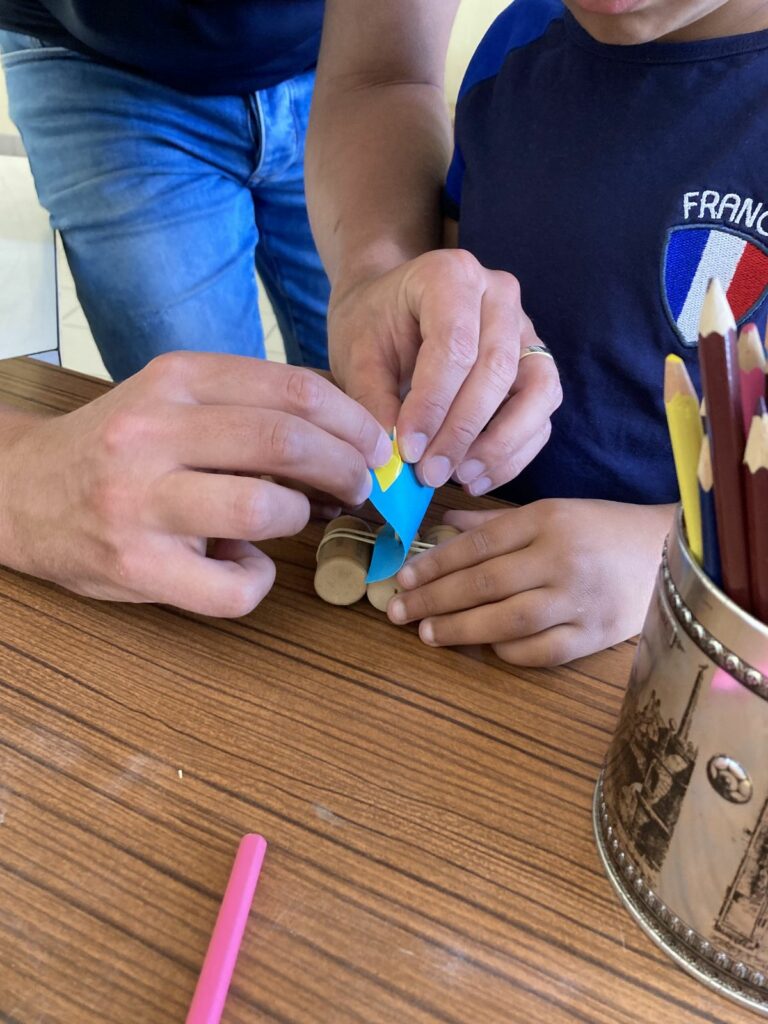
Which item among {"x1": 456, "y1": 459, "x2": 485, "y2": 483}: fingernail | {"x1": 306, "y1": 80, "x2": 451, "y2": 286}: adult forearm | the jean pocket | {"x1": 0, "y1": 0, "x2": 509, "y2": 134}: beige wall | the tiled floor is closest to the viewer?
{"x1": 456, "y1": 459, "x2": 485, "y2": 483}: fingernail

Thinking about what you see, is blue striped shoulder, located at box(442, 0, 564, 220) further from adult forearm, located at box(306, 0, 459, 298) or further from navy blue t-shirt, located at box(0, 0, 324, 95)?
navy blue t-shirt, located at box(0, 0, 324, 95)

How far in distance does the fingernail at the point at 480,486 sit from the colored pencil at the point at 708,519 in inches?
11.7

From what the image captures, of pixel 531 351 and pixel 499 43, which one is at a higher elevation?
pixel 499 43

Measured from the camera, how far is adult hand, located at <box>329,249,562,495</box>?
57 centimetres

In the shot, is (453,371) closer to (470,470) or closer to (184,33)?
(470,470)

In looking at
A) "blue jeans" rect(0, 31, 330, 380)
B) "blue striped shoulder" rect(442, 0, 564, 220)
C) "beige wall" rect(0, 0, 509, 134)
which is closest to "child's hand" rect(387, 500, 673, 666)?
"blue striped shoulder" rect(442, 0, 564, 220)

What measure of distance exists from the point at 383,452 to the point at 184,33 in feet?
2.09

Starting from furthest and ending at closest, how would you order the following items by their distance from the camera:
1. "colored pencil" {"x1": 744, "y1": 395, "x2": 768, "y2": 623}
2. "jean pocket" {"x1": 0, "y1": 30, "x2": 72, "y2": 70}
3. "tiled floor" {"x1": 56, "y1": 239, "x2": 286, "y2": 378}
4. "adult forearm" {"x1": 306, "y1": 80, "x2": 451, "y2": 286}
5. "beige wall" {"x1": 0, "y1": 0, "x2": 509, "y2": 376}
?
"beige wall" {"x1": 0, "y1": 0, "x2": 509, "y2": 376}, "tiled floor" {"x1": 56, "y1": 239, "x2": 286, "y2": 378}, "jean pocket" {"x1": 0, "y1": 30, "x2": 72, "y2": 70}, "adult forearm" {"x1": 306, "y1": 80, "x2": 451, "y2": 286}, "colored pencil" {"x1": 744, "y1": 395, "x2": 768, "y2": 623}

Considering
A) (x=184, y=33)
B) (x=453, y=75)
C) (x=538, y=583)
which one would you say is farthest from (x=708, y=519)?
(x=453, y=75)

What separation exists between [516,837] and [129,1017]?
0.61 feet

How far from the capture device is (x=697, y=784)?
13.1 inches

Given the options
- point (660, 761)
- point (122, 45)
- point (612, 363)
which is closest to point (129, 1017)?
point (660, 761)

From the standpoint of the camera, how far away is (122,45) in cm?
92

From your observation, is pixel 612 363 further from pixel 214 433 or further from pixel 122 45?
pixel 122 45
